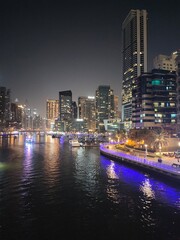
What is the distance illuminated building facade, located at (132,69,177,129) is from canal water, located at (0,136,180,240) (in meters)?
116

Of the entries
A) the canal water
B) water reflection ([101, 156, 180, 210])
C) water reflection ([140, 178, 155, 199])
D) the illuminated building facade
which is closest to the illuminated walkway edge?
the canal water

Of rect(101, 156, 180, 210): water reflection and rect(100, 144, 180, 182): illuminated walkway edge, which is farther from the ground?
rect(100, 144, 180, 182): illuminated walkway edge

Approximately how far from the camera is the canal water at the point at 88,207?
1029 inches

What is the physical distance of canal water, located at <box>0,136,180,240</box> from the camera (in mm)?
26125

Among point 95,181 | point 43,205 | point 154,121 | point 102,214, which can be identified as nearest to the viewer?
point 102,214

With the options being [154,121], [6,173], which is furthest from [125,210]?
[154,121]

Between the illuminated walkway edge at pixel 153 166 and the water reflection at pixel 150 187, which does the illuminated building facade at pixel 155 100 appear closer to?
the illuminated walkway edge at pixel 153 166

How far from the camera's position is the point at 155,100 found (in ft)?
549

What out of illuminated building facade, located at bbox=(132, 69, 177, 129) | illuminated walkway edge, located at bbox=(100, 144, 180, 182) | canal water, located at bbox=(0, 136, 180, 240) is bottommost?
canal water, located at bbox=(0, 136, 180, 240)

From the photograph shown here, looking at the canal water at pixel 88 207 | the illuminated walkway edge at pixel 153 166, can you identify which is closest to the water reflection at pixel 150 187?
the canal water at pixel 88 207

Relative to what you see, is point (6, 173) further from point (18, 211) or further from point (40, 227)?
point (40, 227)

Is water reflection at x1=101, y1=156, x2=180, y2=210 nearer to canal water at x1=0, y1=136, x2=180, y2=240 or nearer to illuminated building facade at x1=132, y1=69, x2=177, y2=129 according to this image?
canal water at x1=0, y1=136, x2=180, y2=240

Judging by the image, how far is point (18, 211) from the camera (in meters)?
32.2

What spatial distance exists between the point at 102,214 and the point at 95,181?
1850 cm
